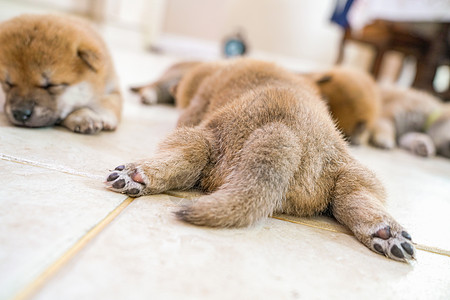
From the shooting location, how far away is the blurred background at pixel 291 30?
13.6 feet

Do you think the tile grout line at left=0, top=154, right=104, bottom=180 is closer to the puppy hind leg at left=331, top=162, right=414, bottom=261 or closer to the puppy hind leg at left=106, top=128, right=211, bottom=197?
the puppy hind leg at left=106, top=128, right=211, bottom=197

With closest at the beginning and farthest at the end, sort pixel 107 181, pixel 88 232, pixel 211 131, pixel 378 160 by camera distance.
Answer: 1. pixel 88 232
2. pixel 107 181
3. pixel 211 131
4. pixel 378 160

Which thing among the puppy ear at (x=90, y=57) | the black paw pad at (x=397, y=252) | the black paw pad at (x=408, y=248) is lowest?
the black paw pad at (x=397, y=252)

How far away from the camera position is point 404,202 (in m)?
1.39

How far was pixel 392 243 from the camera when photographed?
0.89 metres

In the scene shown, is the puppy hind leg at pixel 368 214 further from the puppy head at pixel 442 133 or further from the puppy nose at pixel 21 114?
the puppy head at pixel 442 133

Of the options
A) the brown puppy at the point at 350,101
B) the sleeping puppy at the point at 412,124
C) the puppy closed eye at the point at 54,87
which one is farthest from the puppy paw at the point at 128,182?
the sleeping puppy at the point at 412,124

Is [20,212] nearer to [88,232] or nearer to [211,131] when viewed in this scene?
[88,232]

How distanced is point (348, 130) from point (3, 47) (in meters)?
1.87

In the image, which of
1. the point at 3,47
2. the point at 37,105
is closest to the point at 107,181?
the point at 37,105

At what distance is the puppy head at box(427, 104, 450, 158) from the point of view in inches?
116

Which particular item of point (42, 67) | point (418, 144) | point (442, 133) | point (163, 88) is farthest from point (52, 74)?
point (442, 133)

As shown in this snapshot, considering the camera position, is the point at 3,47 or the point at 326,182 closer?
the point at 326,182

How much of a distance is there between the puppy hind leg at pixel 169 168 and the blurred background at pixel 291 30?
3.67 metres
